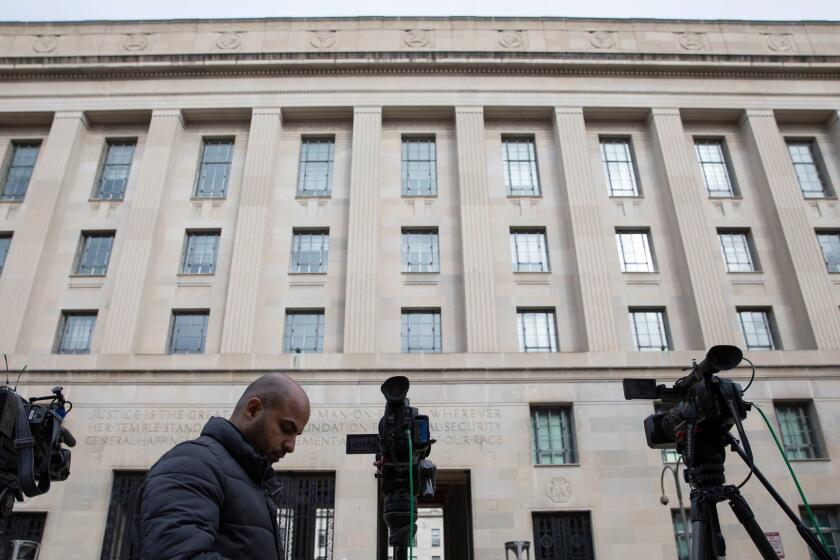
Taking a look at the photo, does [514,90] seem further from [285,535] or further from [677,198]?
[285,535]

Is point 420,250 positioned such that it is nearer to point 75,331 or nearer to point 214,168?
point 214,168

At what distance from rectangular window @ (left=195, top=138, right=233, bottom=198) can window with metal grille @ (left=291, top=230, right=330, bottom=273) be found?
363 cm

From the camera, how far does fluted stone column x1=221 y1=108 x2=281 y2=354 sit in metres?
21.3

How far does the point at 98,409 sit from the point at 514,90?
19341 mm

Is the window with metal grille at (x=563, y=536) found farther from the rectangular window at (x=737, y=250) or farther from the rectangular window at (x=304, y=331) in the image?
the rectangular window at (x=737, y=250)

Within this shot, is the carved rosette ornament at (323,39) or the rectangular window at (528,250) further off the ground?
the carved rosette ornament at (323,39)

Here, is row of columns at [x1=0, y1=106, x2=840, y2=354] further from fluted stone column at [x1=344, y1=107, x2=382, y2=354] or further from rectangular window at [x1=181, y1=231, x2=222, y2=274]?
rectangular window at [x1=181, y1=231, x2=222, y2=274]

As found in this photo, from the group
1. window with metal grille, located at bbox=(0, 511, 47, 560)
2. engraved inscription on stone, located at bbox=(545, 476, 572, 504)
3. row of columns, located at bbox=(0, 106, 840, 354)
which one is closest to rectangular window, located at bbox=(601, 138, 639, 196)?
row of columns, located at bbox=(0, 106, 840, 354)

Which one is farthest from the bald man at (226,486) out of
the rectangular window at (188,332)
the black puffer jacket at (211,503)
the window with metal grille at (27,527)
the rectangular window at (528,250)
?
the rectangular window at (528,250)

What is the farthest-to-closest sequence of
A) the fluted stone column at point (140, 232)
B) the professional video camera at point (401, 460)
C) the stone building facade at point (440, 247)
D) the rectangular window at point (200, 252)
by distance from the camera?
the rectangular window at point (200, 252)
the fluted stone column at point (140, 232)
the stone building facade at point (440, 247)
the professional video camera at point (401, 460)

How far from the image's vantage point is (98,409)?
19.9m

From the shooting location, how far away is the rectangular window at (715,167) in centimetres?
2505

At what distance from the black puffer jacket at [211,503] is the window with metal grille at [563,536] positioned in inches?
677

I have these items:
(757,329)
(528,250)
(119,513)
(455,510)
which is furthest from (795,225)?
(119,513)
